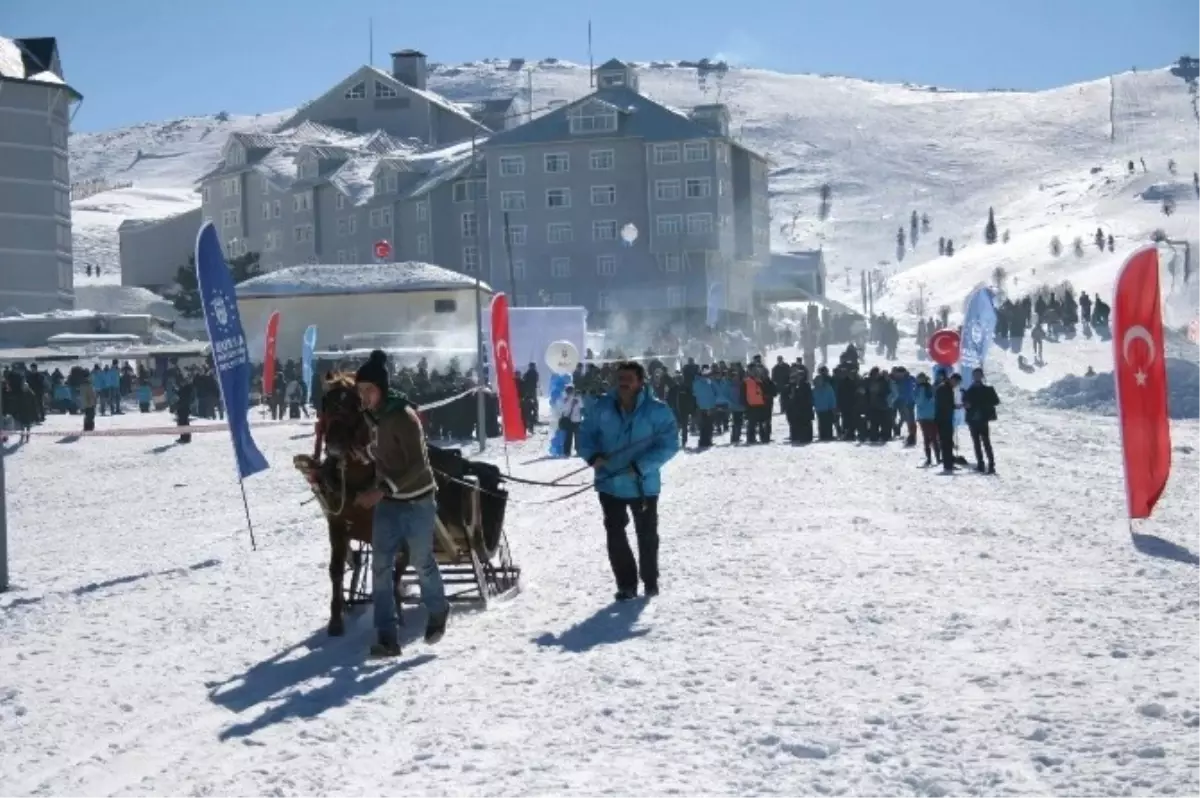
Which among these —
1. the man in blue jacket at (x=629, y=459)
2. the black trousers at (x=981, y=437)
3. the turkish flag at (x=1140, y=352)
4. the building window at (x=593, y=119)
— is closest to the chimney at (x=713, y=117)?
the building window at (x=593, y=119)

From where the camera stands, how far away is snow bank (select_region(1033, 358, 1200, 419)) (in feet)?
133

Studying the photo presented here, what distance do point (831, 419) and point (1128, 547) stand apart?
742 inches

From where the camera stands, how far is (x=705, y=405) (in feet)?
107

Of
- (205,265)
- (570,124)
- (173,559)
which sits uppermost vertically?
(570,124)

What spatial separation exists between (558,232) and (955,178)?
303 ft

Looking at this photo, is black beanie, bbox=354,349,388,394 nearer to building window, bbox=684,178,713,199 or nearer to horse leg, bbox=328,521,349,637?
horse leg, bbox=328,521,349,637

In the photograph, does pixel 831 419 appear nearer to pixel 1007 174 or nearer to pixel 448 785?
pixel 448 785

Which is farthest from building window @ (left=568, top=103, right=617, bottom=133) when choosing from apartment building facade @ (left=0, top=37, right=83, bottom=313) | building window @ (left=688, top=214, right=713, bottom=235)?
apartment building facade @ (left=0, top=37, right=83, bottom=313)

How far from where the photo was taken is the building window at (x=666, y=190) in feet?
268

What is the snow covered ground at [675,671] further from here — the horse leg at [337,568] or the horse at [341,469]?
the horse at [341,469]

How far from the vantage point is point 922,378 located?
1075 inches

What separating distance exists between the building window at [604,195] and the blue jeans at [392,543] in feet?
239

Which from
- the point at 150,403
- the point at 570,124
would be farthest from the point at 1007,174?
the point at 150,403

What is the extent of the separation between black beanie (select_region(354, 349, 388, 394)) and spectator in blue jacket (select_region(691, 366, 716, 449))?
22538 mm
